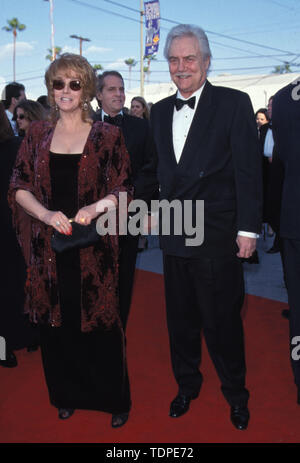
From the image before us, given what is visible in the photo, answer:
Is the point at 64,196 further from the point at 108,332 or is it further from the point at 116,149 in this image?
the point at 108,332

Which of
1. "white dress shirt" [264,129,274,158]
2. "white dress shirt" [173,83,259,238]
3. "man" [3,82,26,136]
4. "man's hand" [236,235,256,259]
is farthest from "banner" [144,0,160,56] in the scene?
"man's hand" [236,235,256,259]

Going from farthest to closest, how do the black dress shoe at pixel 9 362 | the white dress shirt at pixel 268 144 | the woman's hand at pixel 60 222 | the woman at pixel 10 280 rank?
the white dress shirt at pixel 268 144, the black dress shoe at pixel 9 362, the woman at pixel 10 280, the woman's hand at pixel 60 222

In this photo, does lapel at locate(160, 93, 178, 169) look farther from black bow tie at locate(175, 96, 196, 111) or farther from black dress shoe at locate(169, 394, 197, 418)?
black dress shoe at locate(169, 394, 197, 418)

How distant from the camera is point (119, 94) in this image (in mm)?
3455

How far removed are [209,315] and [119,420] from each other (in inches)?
30.0

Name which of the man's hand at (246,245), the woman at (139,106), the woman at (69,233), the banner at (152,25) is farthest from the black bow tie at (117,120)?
the banner at (152,25)

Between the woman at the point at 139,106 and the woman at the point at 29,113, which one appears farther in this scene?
the woman at the point at 139,106

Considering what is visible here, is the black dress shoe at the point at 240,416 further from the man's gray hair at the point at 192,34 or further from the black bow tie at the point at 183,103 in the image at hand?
the man's gray hair at the point at 192,34

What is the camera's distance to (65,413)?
267cm

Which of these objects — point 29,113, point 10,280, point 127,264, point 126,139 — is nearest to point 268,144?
point 29,113

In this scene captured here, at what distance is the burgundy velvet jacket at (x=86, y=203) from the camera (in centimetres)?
233

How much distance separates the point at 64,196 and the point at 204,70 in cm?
98

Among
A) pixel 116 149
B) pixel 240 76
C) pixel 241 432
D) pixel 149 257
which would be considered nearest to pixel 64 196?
pixel 116 149

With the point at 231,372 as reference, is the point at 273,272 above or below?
below
